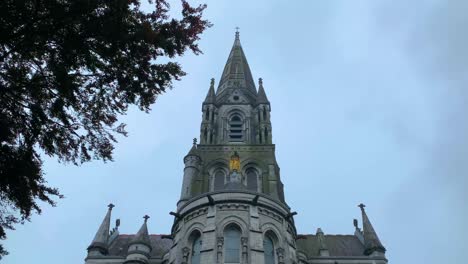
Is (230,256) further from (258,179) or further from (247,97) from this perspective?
(247,97)

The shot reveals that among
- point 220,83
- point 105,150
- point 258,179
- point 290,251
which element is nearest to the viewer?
point 105,150

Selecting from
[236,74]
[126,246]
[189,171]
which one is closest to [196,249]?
[189,171]

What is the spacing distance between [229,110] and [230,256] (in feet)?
54.0

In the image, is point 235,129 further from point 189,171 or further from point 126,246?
point 126,246

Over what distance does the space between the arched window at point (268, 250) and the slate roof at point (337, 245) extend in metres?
9.56

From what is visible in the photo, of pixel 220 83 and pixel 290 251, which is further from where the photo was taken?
pixel 220 83

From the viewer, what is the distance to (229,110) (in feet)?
125

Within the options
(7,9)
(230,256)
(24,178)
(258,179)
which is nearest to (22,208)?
(24,178)

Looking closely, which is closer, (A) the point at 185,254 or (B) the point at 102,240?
(A) the point at 185,254

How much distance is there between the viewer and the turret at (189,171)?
3209 centimetres

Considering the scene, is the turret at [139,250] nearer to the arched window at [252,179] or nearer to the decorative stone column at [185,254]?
the decorative stone column at [185,254]

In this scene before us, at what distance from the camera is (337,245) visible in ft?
119

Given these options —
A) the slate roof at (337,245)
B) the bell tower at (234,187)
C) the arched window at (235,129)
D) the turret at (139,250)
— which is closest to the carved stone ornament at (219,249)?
the bell tower at (234,187)

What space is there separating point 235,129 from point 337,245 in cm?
1196
